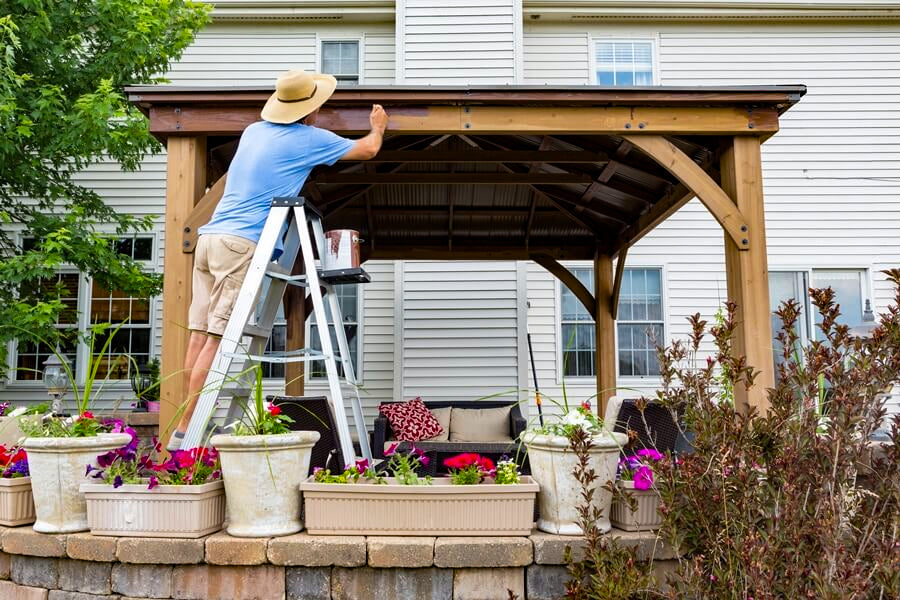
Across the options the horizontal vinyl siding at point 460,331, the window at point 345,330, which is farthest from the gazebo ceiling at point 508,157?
the window at point 345,330

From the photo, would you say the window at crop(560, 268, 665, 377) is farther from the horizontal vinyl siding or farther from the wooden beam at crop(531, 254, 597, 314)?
the wooden beam at crop(531, 254, 597, 314)

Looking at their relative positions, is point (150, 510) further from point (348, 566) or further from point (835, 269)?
point (835, 269)

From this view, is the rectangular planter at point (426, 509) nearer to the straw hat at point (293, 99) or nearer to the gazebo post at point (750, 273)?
the gazebo post at point (750, 273)

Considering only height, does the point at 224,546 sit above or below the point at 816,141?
below

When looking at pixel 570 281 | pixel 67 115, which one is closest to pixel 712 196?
pixel 570 281

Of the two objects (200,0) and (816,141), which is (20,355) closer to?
(200,0)

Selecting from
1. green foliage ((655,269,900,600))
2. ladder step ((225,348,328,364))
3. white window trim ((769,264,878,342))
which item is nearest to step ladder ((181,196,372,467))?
ladder step ((225,348,328,364))

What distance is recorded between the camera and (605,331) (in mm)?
7352

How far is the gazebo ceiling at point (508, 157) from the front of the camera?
3.93 metres

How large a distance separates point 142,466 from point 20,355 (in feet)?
22.2

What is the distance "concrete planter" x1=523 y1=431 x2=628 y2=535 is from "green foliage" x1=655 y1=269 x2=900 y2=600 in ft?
0.96

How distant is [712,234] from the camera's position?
8.52m

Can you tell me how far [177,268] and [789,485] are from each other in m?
3.05

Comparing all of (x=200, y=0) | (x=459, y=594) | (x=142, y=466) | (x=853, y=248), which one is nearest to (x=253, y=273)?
(x=142, y=466)
